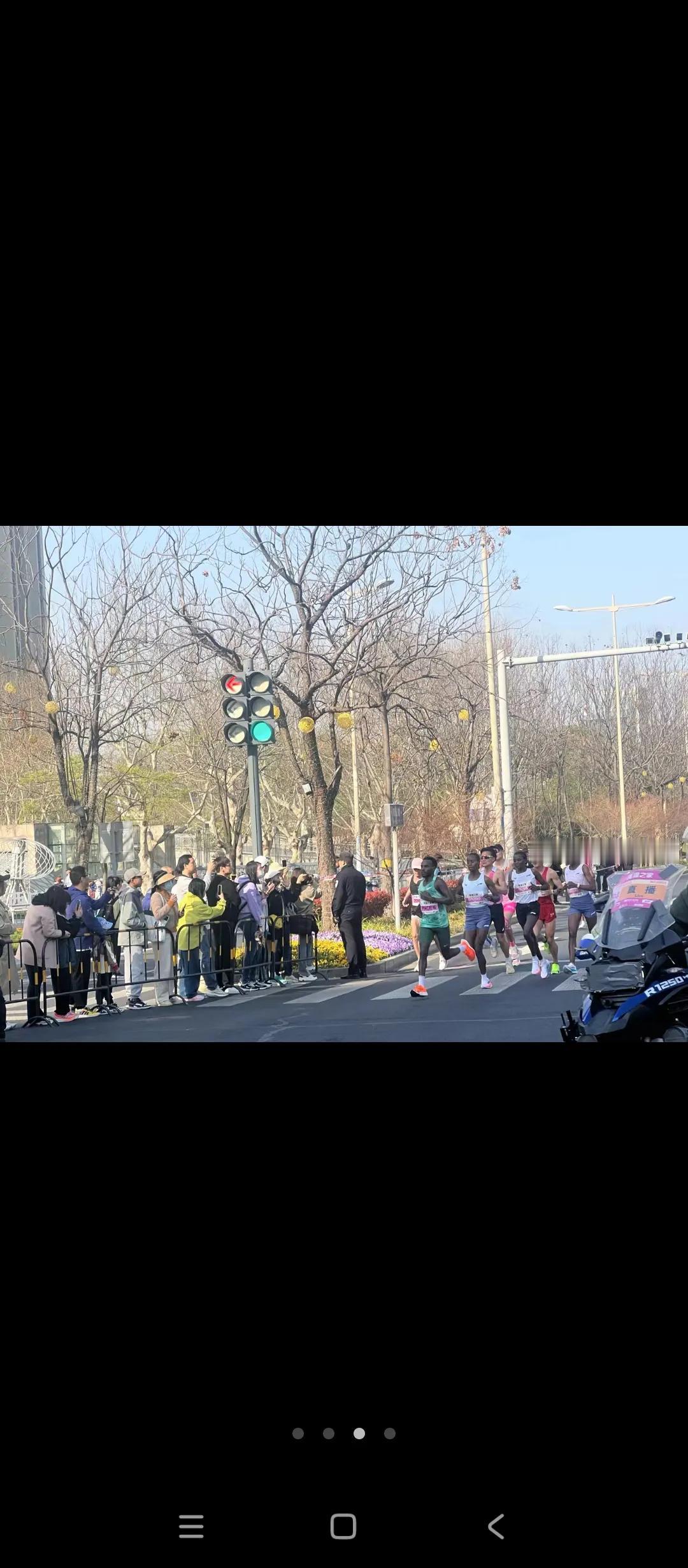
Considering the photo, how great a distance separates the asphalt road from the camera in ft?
27.8

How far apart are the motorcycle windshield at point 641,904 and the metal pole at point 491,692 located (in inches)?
31.6

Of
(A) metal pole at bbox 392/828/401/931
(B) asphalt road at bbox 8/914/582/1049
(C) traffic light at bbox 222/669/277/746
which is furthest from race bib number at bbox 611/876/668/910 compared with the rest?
(C) traffic light at bbox 222/669/277/746

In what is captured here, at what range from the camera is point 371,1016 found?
8812 mm

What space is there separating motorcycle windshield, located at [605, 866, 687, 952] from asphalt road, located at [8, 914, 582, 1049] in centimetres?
42

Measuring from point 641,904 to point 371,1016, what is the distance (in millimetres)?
1795

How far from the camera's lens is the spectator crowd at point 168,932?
8.97m

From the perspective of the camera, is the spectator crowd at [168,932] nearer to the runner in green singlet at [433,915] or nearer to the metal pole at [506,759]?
the runner in green singlet at [433,915]

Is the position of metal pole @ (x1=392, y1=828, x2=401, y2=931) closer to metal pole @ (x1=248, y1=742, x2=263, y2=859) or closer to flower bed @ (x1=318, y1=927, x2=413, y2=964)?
flower bed @ (x1=318, y1=927, x2=413, y2=964)

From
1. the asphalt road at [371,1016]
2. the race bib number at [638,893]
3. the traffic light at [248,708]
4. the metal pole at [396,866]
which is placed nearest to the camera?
the race bib number at [638,893]

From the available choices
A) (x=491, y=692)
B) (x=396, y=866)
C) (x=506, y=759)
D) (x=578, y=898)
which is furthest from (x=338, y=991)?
(x=491, y=692)

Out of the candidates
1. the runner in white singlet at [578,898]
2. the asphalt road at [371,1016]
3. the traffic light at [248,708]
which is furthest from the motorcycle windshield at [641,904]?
the traffic light at [248,708]
